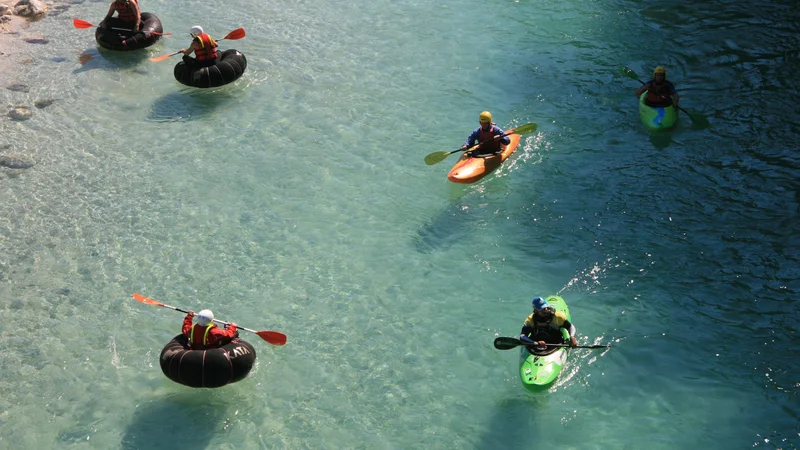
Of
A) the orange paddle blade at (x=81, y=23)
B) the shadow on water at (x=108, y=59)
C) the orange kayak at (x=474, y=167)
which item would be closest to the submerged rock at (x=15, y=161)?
the shadow on water at (x=108, y=59)

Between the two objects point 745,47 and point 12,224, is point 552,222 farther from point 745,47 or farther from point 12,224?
point 12,224

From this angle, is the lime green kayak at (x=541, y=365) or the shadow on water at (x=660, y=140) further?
the shadow on water at (x=660, y=140)

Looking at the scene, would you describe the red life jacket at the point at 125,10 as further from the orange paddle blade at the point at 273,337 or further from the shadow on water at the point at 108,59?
the orange paddle blade at the point at 273,337

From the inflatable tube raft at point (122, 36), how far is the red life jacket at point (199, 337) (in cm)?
907

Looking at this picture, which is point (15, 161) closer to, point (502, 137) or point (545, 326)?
point (502, 137)

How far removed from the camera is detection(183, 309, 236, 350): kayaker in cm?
920

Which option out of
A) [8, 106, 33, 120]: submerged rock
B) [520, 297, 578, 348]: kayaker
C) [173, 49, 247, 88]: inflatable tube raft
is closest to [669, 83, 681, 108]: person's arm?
[520, 297, 578, 348]: kayaker

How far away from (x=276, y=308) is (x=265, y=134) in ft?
14.7

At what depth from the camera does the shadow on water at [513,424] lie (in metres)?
8.93

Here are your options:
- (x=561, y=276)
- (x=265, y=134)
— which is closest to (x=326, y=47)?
(x=265, y=134)

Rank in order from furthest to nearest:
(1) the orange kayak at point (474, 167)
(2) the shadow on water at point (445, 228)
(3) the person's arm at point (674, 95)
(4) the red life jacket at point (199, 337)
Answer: (3) the person's arm at point (674, 95) → (1) the orange kayak at point (474, 167) → (2) the shadow on water at point (445, 228) → (4) the red life jacket at point (199, 337)

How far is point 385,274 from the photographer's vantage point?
11.3 m

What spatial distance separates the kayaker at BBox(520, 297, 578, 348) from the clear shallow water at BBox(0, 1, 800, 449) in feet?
1.43

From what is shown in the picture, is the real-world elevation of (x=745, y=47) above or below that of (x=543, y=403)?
above
